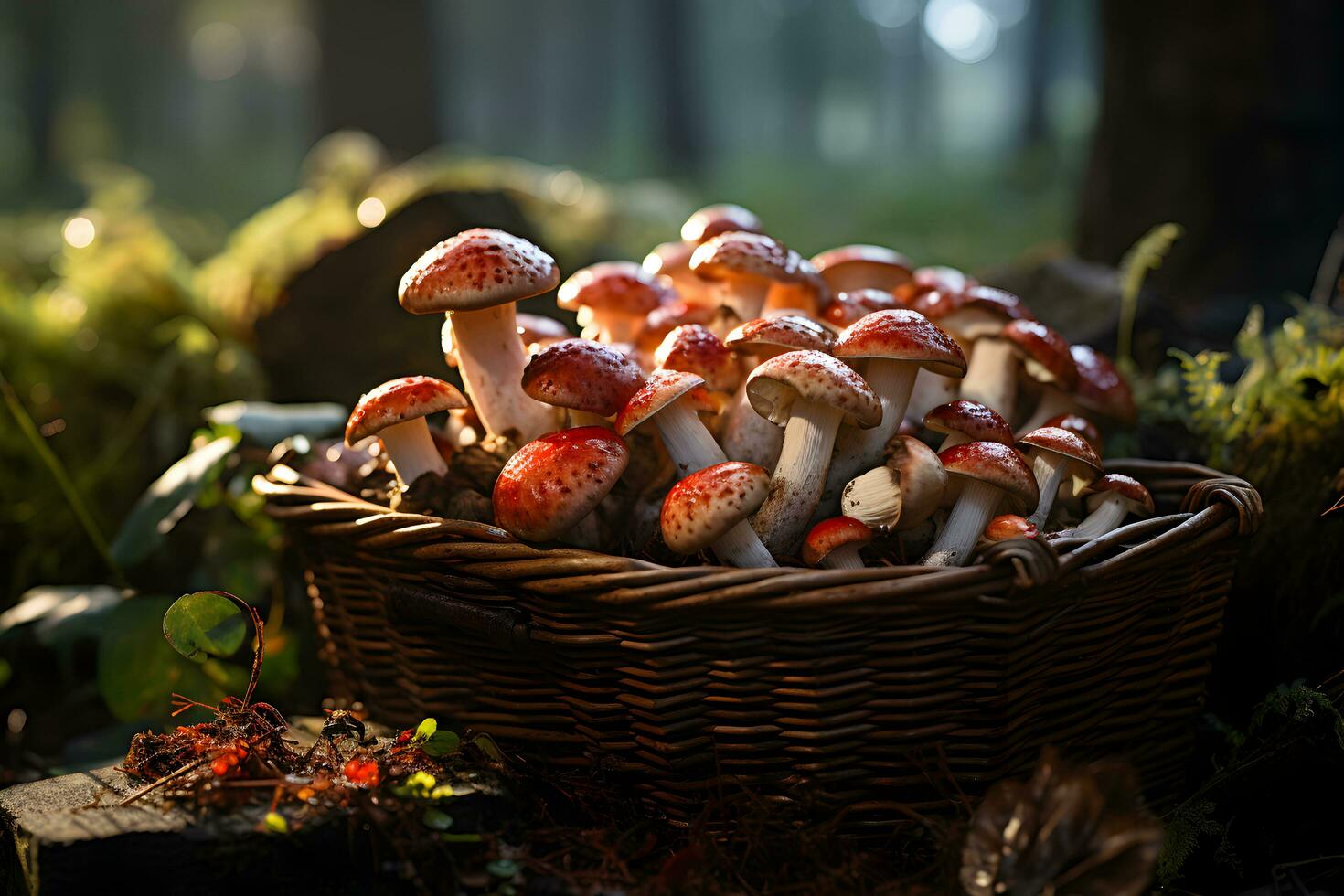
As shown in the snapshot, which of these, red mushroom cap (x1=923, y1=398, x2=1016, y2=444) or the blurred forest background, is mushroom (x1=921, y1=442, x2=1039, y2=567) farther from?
the blurred forest background

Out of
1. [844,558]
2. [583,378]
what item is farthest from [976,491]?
[583,378]

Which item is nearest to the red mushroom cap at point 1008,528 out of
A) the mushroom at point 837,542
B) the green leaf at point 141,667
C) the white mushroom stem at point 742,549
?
the mushroom at point 837,542

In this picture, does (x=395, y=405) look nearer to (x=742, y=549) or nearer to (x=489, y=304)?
(x=489, y=304)

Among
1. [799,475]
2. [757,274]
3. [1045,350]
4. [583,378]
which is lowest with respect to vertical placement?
[799,475]

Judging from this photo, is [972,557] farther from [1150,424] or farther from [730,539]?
[1150,424]

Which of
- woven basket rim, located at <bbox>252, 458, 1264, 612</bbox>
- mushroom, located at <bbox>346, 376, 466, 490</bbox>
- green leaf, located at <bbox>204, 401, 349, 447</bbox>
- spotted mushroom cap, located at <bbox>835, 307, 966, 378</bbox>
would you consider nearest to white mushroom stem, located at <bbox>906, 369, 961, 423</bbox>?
spotted mushroom cap, located at <bbox>835, 307, 966, 378</bbox>

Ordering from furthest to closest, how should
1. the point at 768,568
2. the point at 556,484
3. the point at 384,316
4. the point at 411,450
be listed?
the point at 384,316, the point at 411,450, the point at 556,484, the point at 768,568

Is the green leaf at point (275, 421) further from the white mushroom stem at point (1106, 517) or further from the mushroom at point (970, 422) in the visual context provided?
the white mushroom stem at point (1106, 517)
